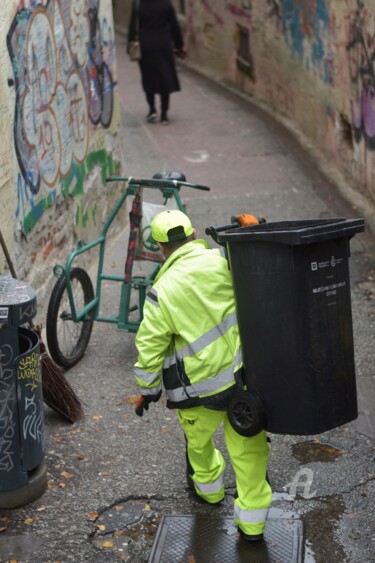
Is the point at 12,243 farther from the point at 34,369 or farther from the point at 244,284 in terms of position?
the point at 244,284

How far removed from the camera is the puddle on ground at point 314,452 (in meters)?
5.81

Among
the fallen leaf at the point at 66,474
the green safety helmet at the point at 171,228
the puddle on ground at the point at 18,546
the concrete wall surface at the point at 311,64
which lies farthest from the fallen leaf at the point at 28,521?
the concrete wall surface at the point at 311,64

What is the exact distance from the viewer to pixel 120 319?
7121 millimetres

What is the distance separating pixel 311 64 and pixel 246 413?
26.6 feet

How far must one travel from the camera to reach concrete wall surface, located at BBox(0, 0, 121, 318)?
693 cm

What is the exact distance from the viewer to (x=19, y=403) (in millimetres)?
5125

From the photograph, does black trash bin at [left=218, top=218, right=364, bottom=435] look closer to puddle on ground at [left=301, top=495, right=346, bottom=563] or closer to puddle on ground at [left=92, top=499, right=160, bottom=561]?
puddle on ground at [left=301, top=495, right=346, bottom=563]

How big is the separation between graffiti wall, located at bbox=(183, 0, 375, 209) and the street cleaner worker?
5.41m

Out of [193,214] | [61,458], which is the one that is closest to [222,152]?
[193,214]

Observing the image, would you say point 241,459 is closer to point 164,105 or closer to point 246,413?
point 246,413

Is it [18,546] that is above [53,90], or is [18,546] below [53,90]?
below

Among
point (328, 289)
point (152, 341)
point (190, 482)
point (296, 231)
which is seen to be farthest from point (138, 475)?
point (296, 231)

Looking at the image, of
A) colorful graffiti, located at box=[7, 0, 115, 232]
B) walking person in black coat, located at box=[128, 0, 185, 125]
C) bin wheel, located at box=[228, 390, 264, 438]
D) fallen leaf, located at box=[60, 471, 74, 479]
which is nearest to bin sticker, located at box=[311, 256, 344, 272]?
bin wheel, located at box=[228, 390, 264, 438]

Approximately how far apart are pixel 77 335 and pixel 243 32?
9.00 metres
